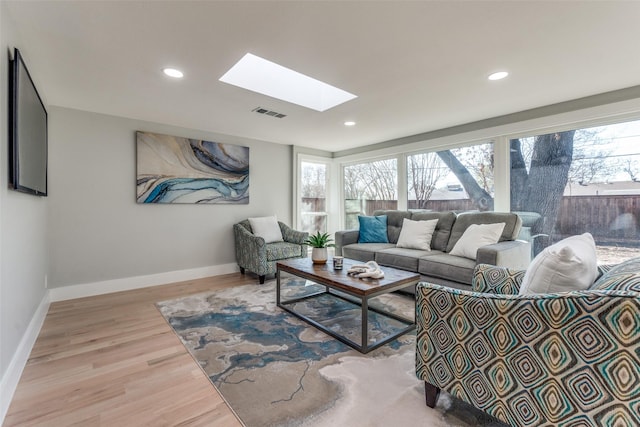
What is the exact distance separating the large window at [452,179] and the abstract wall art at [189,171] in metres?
2.70

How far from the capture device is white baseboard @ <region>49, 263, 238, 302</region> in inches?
129

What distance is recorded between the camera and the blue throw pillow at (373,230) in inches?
166

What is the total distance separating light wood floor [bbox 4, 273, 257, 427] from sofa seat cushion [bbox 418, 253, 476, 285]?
2.30m

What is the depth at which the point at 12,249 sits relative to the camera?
173 cm

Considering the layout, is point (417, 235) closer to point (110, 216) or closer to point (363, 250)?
point (363, 250)

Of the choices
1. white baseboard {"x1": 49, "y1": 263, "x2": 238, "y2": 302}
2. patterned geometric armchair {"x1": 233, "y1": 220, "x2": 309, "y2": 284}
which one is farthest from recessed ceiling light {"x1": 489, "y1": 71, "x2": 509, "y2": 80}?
white baseboard {"x1": 49, "y1": 263, "x2": 238, "y2": 302}

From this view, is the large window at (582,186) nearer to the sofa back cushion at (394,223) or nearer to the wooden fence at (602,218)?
the wooden fence at (602,218)

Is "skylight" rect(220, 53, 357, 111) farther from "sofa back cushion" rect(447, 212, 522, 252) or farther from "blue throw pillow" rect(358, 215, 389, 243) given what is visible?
"sofa back cushion" rect(447, 212, 522, 252)

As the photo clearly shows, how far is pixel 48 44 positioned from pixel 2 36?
526 millimetres

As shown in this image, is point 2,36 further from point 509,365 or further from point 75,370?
point 509,365

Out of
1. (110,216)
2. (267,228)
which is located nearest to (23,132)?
(110,216)

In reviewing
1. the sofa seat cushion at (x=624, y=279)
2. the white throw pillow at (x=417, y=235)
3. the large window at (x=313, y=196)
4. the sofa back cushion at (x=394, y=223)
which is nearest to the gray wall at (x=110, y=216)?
the large window at (x=313, y=196)

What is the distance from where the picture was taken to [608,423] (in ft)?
3.23

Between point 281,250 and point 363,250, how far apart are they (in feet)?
3.70
